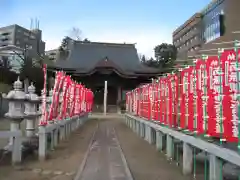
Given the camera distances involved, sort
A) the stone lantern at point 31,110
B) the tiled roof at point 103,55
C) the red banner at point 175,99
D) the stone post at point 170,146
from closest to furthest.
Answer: the red banner at point 175,99
the stone post at point 170,146
the stone lantern at point 31,110
the tiled roof at point 103,55

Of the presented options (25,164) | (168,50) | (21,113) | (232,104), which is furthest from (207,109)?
(168,50)

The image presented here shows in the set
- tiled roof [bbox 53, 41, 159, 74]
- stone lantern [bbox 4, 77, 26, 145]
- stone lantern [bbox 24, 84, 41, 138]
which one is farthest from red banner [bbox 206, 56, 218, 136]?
tiled roof [bbox 53, 41, 159, 74]

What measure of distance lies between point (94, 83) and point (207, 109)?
110 feet

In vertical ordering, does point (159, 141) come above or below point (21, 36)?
below

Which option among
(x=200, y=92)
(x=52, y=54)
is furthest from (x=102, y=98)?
(x=200, y=92)

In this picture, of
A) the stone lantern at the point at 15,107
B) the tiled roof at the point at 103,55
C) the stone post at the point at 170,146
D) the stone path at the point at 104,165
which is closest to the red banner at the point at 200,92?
the stone path at the point at 104,165

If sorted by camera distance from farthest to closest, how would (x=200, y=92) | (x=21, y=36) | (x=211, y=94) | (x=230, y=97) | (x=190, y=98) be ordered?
(x=21, y=36) → (x=190, y=98) → (x=200, y=92) → (x=211, y=94) → (x=230, y=97)

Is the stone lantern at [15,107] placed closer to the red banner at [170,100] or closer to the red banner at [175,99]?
the red banner at [170,100]

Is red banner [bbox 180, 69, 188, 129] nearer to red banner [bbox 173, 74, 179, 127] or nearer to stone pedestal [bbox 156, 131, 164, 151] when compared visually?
red banner [bbox 173, 74, 179, 127]

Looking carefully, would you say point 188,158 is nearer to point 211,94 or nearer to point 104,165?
point 211,94

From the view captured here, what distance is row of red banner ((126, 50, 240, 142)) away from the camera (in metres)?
5.20

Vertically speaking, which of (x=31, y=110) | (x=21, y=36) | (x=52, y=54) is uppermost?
(x=52, y=54)

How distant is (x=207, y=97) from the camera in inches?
241

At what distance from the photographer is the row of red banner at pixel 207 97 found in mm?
5199
